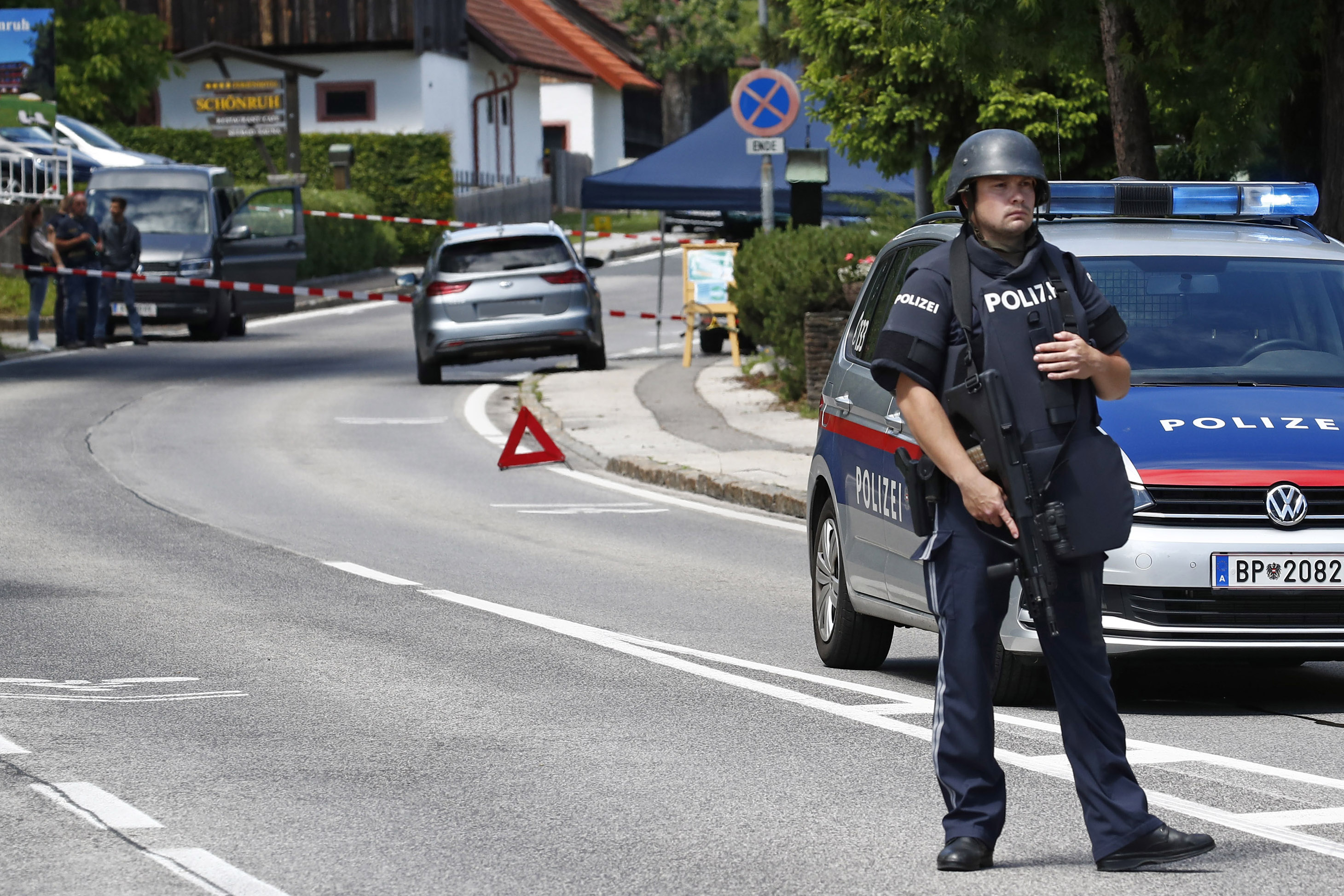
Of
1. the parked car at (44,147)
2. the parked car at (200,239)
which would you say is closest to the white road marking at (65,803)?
the parked car at (200,239)

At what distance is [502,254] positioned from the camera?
24.5 m

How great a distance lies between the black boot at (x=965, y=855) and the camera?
5.37 metres

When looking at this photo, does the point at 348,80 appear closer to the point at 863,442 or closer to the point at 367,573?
the point at 367,573

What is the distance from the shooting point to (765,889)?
208 inches

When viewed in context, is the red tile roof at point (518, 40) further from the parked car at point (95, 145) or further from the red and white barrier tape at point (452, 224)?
the parked car at point (95, 145)

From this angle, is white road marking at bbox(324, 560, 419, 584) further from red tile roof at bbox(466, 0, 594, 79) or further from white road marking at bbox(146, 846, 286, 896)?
red tile roof at bbox(466, 0, 594, 79)

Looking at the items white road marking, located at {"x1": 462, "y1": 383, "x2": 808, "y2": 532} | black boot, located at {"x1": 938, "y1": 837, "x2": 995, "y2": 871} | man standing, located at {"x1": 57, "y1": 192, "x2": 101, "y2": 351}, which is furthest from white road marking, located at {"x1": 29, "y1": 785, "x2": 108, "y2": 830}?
man standing, located at {"x1": 57, "y1": 192, "x2": 101, "y2": 351}

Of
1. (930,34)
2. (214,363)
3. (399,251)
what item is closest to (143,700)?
(930,34)

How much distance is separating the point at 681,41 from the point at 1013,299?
230ft

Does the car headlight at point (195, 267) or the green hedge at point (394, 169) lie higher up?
the green hedge at point (394, 169)

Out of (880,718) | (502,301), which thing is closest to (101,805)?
(880,718)

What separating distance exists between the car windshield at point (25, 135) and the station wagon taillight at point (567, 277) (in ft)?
53.3

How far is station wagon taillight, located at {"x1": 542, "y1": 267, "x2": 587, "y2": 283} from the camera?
24.3m

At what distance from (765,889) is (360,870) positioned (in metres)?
0.99
